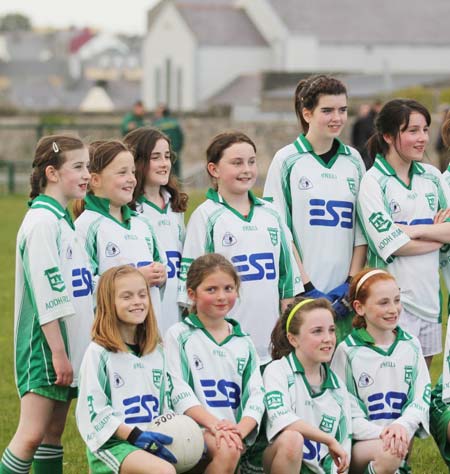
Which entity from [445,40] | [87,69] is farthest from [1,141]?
[87,69]

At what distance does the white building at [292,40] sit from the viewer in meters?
61.8

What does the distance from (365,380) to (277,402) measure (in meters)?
0.47

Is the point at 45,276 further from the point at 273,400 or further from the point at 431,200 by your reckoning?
the point at 431,200

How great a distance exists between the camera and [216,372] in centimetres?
555

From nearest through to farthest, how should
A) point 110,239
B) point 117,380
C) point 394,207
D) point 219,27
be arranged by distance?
point 117,380
point 110,239
point 394,207
point 219,27

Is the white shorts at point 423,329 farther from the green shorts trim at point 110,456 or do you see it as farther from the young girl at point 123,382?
the green shorts trim at point 110,456

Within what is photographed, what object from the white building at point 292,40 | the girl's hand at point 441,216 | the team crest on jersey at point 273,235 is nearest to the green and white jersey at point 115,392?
the team crest on jersey at point 273,235

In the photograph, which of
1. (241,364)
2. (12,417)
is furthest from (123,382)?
(12,417)

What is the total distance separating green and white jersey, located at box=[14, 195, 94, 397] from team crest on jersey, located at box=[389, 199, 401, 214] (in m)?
1.54

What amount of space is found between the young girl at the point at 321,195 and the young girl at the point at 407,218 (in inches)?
4.3

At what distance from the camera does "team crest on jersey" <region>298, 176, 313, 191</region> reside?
240 inches

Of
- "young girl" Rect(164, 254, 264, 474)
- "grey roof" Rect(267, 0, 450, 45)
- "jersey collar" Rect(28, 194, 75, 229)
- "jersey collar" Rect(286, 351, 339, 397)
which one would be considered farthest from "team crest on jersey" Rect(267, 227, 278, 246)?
"grey roof" Rect(267, 0, 450, 45)

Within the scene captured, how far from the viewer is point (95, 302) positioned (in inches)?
224

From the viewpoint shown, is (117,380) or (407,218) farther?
(407,218)
